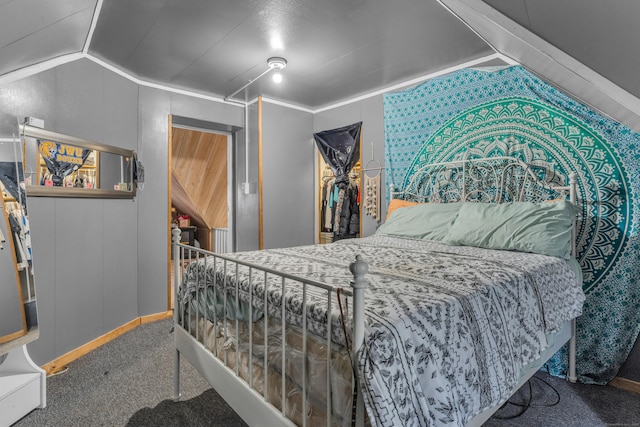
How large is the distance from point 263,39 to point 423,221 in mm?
1753

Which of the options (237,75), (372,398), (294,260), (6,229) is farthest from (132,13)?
(372,398)

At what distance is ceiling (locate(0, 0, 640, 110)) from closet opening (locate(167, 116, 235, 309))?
2.60 feet

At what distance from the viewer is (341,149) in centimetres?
385

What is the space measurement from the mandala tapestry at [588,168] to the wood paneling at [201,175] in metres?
2.94

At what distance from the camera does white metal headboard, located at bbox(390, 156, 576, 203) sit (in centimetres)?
240

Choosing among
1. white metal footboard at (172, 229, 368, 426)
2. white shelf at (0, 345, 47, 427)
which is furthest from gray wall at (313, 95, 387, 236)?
white shelf at (0, 345, 47, 427)

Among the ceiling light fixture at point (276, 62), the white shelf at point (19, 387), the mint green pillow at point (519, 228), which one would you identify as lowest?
the white shelf at point (19, 387)

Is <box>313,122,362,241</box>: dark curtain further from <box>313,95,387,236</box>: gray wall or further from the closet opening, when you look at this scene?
the closet opening

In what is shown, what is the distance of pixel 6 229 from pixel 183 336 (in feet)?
3.47

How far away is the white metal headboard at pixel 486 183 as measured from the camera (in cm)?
240

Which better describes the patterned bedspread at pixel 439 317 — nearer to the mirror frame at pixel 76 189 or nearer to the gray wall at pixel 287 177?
the mirror frame at pixel 76 189

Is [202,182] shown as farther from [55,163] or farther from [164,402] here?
[164,402]

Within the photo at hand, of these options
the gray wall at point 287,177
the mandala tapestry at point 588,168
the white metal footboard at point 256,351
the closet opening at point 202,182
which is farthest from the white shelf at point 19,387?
the mandala tapestry at point 588,168

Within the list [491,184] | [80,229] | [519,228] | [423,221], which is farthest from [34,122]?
[491,184]
